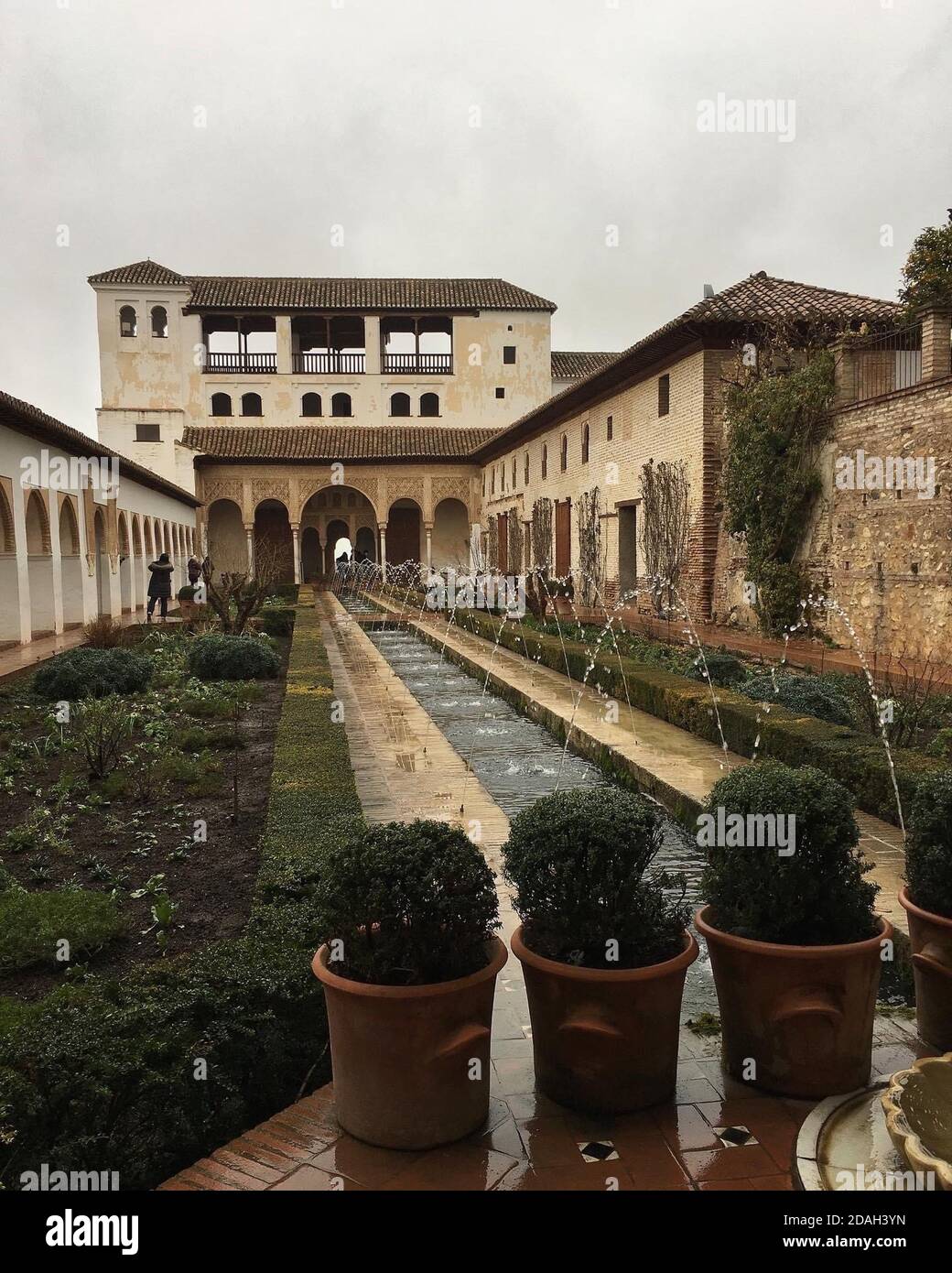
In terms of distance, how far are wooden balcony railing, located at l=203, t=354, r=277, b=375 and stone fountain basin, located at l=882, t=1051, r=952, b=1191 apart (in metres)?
39.1

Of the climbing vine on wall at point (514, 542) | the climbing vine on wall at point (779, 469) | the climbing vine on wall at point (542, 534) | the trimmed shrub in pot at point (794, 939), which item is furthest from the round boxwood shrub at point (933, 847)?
the climbing vine on wall at point (514, 542)

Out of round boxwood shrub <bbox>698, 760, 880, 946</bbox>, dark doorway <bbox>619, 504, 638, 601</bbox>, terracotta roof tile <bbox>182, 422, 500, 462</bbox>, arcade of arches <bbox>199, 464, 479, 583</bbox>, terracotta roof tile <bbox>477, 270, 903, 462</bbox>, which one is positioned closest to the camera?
round boxwood shrub <bbox>698, 760, 880, 946</bbox>

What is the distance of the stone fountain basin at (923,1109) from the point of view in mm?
2080

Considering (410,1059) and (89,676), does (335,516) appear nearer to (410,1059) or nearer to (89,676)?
(89,676)

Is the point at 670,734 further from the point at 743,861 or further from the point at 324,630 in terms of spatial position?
the point at 324,630

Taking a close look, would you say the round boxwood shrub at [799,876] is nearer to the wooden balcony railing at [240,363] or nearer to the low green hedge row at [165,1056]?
the low green hedge row at [165,1056]

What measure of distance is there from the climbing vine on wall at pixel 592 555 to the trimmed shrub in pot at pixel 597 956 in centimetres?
1944

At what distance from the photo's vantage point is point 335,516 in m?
40.9

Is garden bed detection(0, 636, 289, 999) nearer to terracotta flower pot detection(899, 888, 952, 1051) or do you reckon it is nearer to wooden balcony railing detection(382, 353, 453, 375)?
terracotta flower pot detection(899, 888, 952, 1051)

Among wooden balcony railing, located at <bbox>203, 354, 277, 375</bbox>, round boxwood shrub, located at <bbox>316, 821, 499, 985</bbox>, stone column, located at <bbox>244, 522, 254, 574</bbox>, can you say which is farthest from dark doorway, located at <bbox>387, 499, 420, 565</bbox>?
round boxwood shrub, located at <bbox>316, 821, 499, 985</bbox>

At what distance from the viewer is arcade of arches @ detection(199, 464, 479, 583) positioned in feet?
121

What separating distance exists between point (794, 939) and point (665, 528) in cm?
1584
